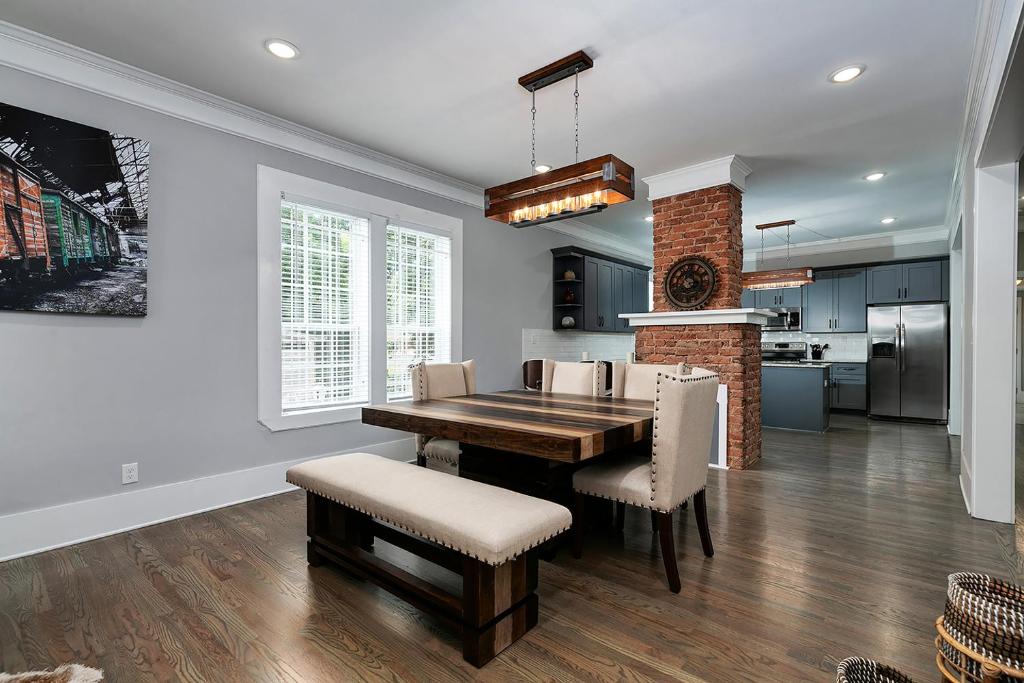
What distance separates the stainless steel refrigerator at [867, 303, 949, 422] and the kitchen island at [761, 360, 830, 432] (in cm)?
168

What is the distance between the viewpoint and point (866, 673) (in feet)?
2.93

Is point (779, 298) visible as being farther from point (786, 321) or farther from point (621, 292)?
point (621, 292)

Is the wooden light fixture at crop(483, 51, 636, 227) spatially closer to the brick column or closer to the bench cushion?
the bench cushion

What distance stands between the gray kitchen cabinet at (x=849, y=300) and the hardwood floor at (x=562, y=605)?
5063 mm

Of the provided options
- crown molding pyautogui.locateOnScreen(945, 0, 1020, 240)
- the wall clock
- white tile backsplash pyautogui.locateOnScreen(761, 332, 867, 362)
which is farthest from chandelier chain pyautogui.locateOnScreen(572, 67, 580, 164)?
white tile backsplash pyautogui.locateOnScreen(761, 332, 867, 362)

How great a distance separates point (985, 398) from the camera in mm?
3049

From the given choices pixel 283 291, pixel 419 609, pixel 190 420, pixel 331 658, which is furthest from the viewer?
pixel 283 291

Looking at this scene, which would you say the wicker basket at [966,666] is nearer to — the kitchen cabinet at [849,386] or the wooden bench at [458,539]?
the wooden bench at [458,539]

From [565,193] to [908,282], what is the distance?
7.04 metres

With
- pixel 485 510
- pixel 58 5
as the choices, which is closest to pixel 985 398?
pixel 485 510

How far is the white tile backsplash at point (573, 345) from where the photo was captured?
20.0ft

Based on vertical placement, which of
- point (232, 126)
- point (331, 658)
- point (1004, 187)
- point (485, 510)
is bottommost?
point (331, 658)

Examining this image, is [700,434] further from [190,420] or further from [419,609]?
[190,420]

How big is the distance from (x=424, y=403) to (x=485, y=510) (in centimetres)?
147
